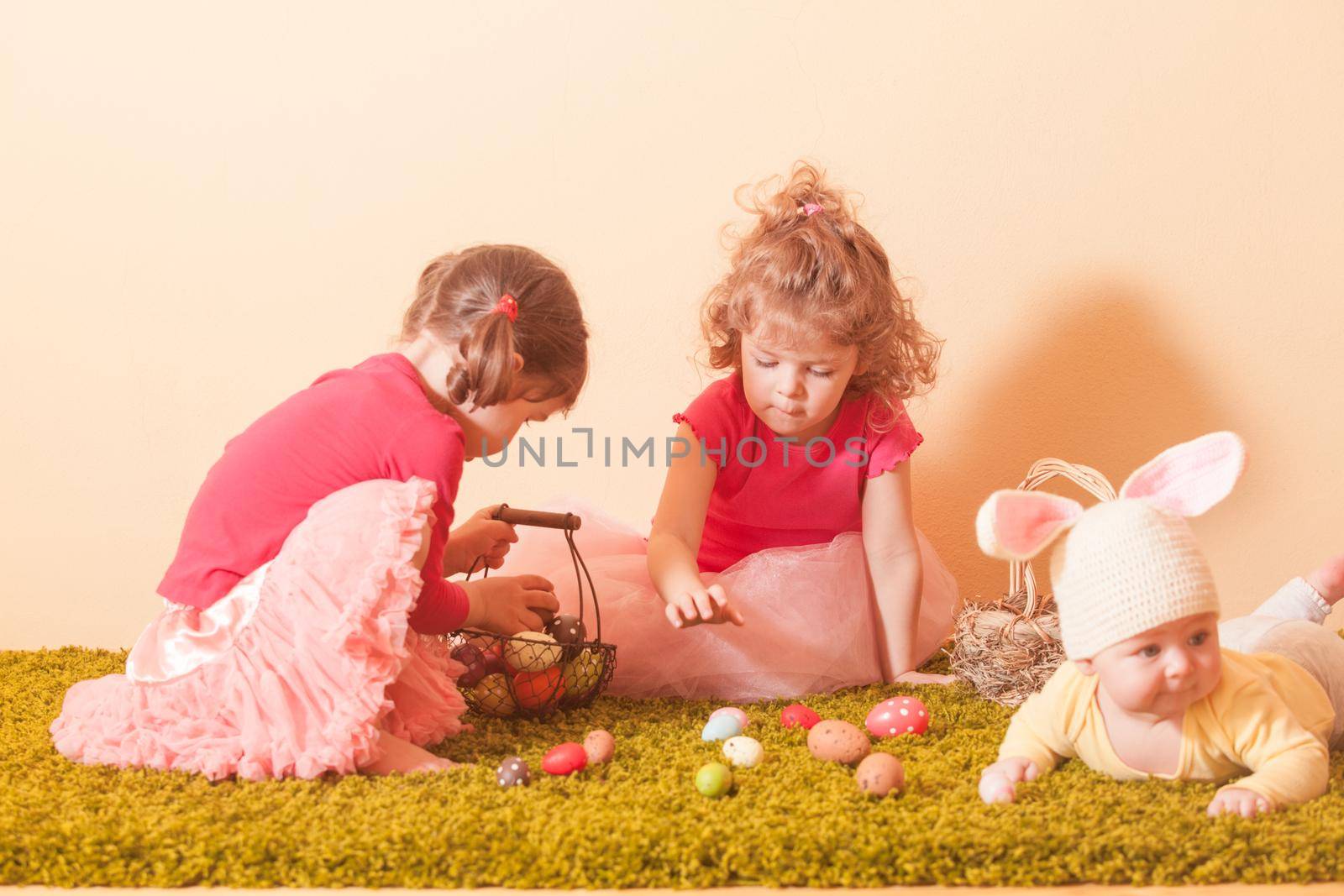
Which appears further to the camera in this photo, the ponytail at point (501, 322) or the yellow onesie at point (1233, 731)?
the ponytail at point (501, 322)

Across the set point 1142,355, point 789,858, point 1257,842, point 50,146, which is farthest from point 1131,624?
point 50,146

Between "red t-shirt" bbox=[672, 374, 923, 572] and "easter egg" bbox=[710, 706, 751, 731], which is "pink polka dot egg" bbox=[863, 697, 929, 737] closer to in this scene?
"easter egg" bbox=[710, 706, 751, 731]

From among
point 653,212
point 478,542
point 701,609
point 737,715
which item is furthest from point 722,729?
point 653,212

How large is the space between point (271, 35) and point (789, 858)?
1.77 metres

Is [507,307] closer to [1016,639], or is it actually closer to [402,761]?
[402,761]

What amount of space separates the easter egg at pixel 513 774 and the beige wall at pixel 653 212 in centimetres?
97

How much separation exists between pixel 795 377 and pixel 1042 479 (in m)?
0.40

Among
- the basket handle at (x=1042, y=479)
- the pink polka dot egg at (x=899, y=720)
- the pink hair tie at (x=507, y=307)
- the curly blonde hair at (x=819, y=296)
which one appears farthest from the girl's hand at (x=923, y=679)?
the pink hair tie at (x=507, y=307)

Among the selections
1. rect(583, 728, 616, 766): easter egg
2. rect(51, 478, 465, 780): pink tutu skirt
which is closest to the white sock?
rect(583, 728, 616, 766): easter egg

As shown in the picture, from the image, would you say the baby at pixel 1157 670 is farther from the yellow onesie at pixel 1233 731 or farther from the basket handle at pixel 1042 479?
the basket handle at pixel 1042 479

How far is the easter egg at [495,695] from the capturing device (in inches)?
58.2

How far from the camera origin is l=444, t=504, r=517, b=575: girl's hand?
1.61 metres

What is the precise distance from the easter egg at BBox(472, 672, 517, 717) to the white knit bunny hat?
66 centimetres

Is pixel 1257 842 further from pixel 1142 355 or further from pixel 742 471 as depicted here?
pixel 1142 355
